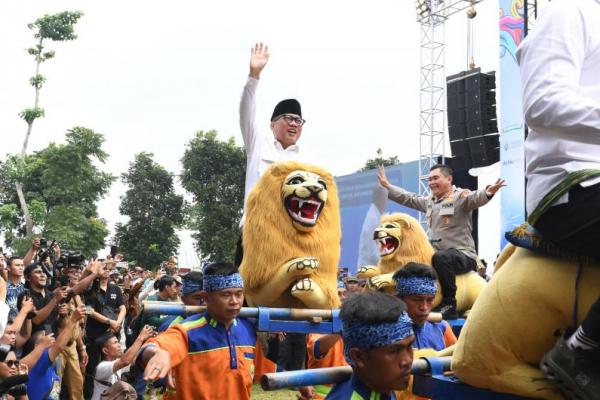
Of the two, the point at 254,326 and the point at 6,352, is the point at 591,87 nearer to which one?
the point at 254,326

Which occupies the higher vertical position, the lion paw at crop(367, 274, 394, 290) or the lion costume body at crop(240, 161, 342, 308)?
the lion costume body at crop(240, 161, 342, 308)

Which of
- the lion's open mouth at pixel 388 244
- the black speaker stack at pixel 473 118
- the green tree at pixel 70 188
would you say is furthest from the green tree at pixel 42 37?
the lion's open mouth at pixel 388 244

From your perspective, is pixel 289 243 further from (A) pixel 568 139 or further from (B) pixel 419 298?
(A) pixel 568 139

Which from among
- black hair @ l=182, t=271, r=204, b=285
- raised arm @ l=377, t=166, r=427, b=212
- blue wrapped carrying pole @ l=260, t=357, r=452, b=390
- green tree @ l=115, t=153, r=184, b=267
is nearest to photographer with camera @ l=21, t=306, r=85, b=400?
black hair @ l=182, t=271, r=204, b=285

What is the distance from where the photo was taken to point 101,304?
29.0 feet

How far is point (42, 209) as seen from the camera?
955 inches

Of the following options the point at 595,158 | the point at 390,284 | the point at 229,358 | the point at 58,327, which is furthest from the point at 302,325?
the point at 58,327

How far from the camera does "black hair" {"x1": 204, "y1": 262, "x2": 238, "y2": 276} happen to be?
12.7 ft

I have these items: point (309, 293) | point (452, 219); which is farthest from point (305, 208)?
point (452, 219)

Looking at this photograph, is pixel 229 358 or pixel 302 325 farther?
pixel 302 325

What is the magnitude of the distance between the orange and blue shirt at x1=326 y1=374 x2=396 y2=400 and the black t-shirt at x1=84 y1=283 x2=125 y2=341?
6529 mm

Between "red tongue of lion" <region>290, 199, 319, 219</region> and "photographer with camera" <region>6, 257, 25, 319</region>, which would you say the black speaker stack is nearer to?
"photographer with camera" <region>6, 257, 25, 319</region>

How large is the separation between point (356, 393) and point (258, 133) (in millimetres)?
3171

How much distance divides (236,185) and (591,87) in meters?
25.5
